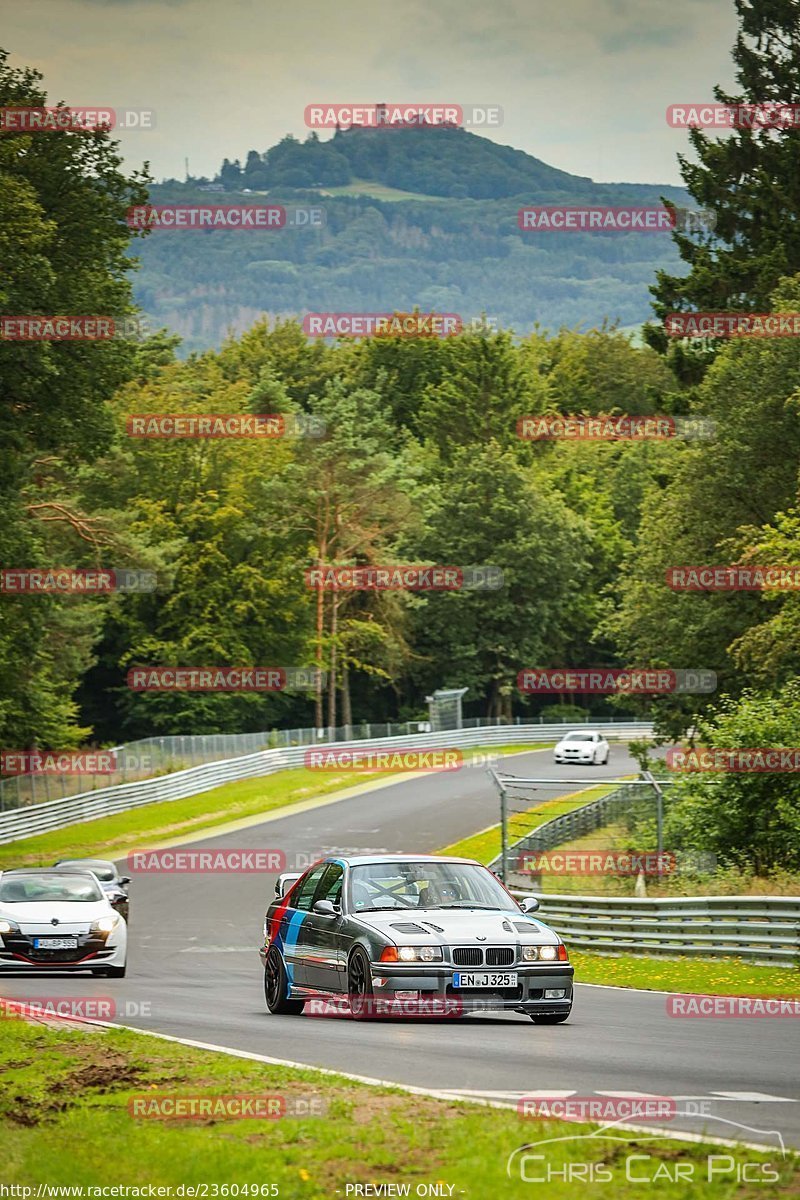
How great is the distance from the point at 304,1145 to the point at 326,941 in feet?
22.4

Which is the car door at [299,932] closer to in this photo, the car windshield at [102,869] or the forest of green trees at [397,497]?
the forest of green trees at [397,497]

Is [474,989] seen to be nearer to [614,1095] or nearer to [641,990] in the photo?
[614,1095]

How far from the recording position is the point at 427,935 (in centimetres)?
1371

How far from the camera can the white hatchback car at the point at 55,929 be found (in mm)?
19703

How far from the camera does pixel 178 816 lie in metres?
54.8

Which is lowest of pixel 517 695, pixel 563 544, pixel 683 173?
pixel 517 695

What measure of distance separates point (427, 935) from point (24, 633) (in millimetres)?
32878

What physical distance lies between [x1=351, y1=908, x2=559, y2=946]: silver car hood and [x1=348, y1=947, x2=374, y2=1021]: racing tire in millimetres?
295

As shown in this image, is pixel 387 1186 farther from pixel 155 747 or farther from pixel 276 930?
pixel 155 747

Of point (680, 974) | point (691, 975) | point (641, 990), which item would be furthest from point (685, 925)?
point (641, 990)

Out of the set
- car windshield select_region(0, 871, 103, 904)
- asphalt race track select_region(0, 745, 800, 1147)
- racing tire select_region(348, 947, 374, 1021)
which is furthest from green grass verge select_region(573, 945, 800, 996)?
car windshield select_region(0, 871, 103, 904)

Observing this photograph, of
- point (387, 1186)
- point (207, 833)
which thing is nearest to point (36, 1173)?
point (387, 1186)

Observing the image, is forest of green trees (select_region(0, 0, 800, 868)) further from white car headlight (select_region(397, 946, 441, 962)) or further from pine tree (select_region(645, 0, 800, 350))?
white car headlight (select_region(397, 946, 441, 962))

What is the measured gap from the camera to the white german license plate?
1368 centimetres
